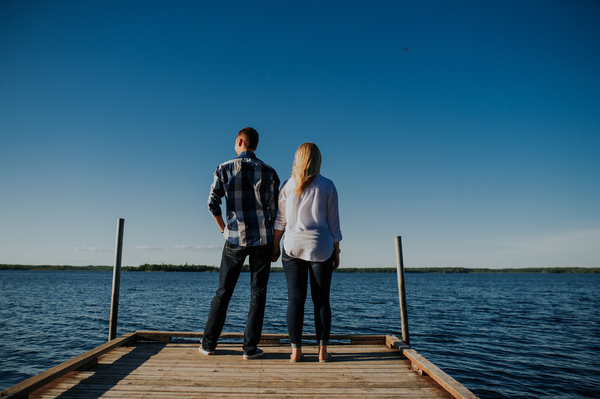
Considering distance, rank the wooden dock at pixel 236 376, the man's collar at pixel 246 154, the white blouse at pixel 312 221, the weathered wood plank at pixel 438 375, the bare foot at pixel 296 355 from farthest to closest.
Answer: the man's collar at pixel 246 154 → the bare foot at pixel 296 355 → the white blouse at pixel 312 221 → the wooden dock at pixel 236 376 → the weathered wood plank at pixel 438 375

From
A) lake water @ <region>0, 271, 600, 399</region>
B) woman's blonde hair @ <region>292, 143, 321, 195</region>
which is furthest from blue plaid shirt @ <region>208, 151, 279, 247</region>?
lake water @ <region>0, 271, 600, 399</region>

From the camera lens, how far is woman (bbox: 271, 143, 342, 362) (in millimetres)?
Result: 3477

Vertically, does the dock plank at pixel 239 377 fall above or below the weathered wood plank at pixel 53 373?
below

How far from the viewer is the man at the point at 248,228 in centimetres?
368

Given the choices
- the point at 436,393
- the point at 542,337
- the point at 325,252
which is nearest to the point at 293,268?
the point at 325,252

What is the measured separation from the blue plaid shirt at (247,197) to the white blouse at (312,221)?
21 centimetres

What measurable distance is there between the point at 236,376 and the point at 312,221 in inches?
63.6

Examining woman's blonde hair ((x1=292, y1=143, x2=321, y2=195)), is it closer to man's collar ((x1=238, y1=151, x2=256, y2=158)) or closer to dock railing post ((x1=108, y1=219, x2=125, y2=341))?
man's collar ((x1=238, y1=151, x2=256, y2=158))

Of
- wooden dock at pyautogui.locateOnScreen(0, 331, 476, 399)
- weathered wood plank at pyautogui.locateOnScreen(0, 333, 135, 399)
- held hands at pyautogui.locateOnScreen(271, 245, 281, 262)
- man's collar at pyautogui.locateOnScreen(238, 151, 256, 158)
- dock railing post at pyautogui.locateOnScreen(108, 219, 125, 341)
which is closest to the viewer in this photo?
weathered wood plank at pyautogui.locateOnScreen(0, 333, 135, 399)

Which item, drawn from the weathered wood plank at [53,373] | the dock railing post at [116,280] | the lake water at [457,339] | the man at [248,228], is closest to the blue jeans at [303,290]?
the man at [248,228]

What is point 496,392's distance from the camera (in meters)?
7.84

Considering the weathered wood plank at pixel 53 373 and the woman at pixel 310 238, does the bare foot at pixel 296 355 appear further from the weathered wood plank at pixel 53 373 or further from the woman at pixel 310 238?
the weathered wood plank at pixel 53 373

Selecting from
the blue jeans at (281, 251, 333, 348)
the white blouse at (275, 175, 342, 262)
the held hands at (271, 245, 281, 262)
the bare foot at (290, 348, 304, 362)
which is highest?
the white blouse at (275, 175, 342, 262)

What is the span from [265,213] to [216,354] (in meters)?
1.77
